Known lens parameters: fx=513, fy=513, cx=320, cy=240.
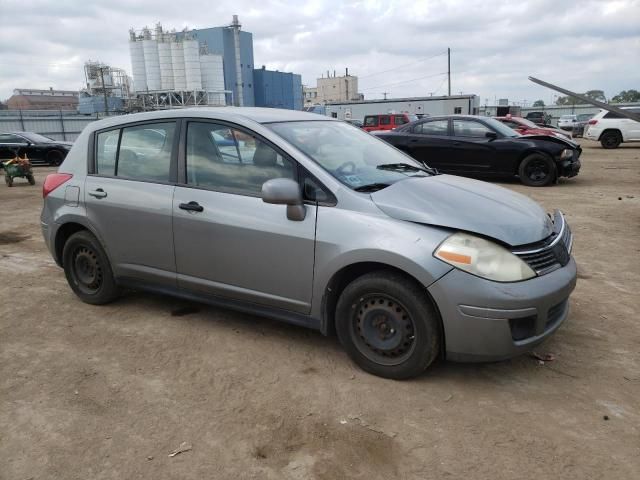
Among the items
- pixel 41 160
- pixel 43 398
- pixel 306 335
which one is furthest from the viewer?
pixel 41 160

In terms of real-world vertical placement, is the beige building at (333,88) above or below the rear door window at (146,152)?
above

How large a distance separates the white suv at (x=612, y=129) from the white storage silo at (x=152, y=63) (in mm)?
49586

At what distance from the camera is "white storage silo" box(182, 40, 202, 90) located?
57625mm

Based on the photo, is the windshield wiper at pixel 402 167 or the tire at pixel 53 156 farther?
the tire at pixel 53 156

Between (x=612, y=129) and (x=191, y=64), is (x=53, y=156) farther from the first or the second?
(x=191, y=64)

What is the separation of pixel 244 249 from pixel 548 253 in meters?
1.92

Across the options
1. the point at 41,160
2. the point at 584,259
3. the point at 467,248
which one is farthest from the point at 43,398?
the point at 41,160

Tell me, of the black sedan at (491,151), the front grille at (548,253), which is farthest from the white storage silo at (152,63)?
the front grille at (548,253)

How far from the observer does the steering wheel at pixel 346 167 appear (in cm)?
338

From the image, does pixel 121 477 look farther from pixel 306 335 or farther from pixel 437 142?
pixel 437 142

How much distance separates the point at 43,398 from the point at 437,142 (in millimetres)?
9983

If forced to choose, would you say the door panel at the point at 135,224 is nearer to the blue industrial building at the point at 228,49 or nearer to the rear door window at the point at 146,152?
the rear door window at the point at 146,152

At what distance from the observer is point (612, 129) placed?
21.0 meters

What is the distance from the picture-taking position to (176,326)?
4.08 m
